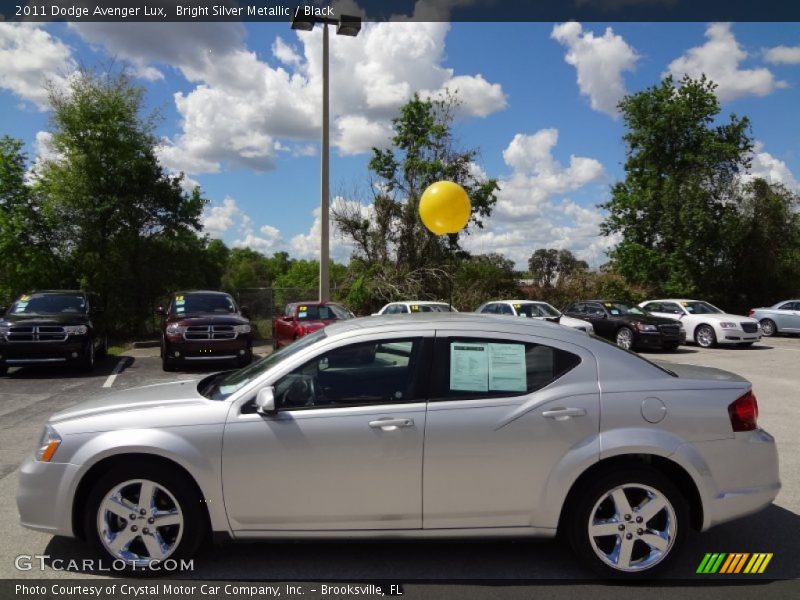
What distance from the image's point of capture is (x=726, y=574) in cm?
367

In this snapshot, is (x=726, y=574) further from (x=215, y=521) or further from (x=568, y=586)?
(x=215, y=521)

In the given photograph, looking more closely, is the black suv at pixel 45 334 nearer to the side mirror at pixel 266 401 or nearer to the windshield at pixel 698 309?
the side mirror at pixel 266 401

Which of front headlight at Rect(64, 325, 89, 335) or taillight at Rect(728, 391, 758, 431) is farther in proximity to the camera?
front headlight at Rect(64, 325, 89, 335)

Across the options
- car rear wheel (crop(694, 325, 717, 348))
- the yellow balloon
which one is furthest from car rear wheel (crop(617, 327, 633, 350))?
the yellow balloon

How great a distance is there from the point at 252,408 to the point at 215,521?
678 mm

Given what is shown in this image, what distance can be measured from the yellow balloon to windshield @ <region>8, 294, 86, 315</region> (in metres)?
7.94

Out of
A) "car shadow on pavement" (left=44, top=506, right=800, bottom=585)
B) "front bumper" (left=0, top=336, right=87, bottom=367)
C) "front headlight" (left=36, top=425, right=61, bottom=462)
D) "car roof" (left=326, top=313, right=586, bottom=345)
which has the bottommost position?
"car shadow on pavement" (left=44, top=506, right=800, bottom=585)

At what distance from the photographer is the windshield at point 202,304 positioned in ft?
44.5

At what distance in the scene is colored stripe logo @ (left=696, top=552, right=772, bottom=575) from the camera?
3.71 m

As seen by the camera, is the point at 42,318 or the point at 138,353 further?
the point at 138,353

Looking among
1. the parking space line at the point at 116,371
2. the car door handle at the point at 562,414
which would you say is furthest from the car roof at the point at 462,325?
the parking space line at the point at 116,371

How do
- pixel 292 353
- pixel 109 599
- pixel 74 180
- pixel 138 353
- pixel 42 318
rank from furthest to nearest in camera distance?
1. pixel 74 180
2. pixel 138 353
3. pixel 42 318
4. pixel 292 353
5. pixel 109 599

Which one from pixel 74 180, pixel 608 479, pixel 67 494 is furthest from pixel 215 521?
pixel 74 180

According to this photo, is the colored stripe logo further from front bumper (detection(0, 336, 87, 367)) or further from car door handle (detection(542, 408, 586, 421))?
front bumper (detection(0, 336, 87, 367))
